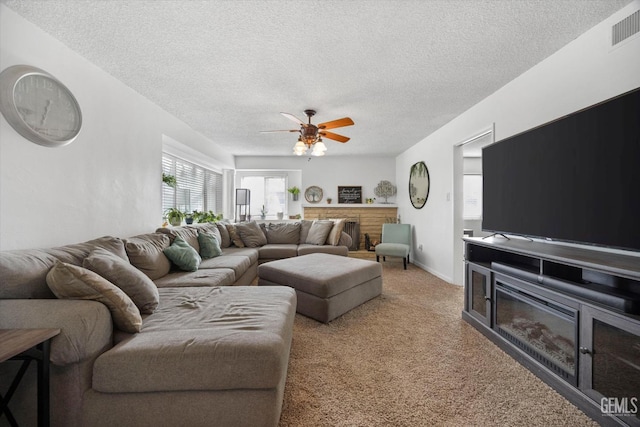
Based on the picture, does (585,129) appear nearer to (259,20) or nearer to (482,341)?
(482,341)

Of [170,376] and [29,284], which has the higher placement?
[29,284]

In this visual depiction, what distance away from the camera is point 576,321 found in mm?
1479

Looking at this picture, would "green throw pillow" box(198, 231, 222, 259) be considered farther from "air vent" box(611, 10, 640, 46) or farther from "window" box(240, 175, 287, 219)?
"air vent" box(611, 10, 640, 46)

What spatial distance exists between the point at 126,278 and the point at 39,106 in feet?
4.54

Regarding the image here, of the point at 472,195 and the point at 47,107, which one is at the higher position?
the point at 47,107

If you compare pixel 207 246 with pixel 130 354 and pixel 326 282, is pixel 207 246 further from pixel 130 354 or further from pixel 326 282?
pixel 130 354

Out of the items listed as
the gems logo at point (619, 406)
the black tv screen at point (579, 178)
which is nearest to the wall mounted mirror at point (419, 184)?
the black tv screen at point (579, 178)

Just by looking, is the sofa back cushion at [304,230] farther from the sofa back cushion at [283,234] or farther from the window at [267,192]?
the window at [267,192]

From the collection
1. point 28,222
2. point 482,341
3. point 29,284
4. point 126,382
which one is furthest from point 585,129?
point 28,222

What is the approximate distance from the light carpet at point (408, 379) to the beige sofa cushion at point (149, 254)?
1392mm

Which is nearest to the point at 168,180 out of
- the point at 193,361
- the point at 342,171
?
the point at 193,361

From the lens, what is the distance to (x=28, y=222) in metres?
1.83

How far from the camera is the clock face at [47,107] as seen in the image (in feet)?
5.79

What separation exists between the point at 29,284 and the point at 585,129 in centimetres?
318
